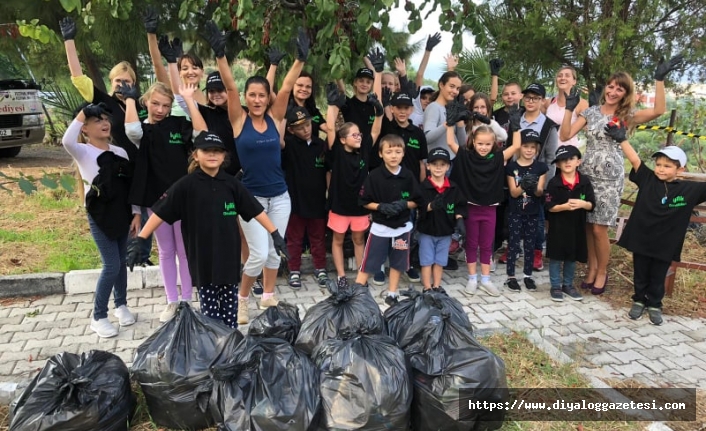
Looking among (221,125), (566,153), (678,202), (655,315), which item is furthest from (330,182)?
(655,315)

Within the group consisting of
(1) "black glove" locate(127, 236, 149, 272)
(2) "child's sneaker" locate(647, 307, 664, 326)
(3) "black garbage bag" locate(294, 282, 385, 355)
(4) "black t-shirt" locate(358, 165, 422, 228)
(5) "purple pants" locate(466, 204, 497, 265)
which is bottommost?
(2) "child's sneaker" locate(647, 307, 664, 326)

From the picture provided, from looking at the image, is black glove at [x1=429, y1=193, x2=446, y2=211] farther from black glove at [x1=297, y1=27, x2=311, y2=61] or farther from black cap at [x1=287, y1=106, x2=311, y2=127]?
black glove at [x1=297, y1=27, x2=311, y2=61]

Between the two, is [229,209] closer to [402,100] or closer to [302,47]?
[302,47]

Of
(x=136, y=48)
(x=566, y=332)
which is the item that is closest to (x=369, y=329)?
(x=566, y=332)

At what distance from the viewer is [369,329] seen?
3059mm

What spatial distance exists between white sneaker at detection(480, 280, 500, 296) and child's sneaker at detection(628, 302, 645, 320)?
46.0 inches

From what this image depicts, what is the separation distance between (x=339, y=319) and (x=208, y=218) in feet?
3.67

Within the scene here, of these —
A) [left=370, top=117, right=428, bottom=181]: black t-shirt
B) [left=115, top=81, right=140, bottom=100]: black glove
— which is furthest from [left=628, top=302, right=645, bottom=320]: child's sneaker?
[left=115, top=81, right=140, bottom=100]: black glove

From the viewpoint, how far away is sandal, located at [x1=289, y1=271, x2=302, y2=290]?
4.87 m

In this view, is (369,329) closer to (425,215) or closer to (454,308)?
(454,308)

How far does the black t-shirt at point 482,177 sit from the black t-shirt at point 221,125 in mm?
2180

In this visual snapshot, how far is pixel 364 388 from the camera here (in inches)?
96.0

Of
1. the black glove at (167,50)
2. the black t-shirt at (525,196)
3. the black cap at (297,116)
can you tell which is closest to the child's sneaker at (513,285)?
the black t-shirt at (525,196)

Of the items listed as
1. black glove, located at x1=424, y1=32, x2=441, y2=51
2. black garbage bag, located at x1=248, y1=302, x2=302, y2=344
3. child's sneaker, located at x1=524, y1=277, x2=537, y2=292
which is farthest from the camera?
black glove, located at x1=424, y1=32, x2=441, y2=51
